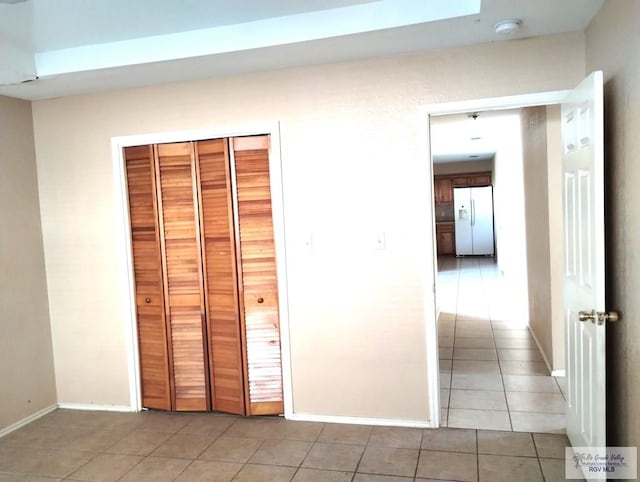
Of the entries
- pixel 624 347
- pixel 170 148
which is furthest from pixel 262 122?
pixel 624 347

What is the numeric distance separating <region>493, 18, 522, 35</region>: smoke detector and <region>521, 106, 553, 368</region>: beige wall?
61.0 inches

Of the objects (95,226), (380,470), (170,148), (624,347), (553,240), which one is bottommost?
(380,470)

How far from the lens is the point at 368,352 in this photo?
10.2 ft

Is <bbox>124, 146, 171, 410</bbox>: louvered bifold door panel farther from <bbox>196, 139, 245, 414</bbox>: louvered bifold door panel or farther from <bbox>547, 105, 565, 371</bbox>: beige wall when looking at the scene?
<bbox>547, 105, 565, 371</bbox>: beige wall

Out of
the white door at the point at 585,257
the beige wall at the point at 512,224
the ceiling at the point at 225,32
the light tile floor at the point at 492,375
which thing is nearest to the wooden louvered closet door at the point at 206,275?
the ceiling at the point at 225,32

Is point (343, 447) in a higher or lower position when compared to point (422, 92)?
lower

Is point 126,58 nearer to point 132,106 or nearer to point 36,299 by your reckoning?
point 132,106

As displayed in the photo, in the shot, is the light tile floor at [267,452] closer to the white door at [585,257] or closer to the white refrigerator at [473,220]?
the white door at [585,257]

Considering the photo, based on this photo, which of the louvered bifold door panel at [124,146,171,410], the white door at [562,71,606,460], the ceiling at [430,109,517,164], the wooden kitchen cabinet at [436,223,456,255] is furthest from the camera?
the wooden kitchen cabinet at [436,223,456,255]

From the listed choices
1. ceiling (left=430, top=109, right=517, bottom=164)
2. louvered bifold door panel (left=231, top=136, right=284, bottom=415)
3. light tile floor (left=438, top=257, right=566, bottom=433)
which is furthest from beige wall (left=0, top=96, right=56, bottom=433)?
ceiling (left=430, top=109, right=517, bottom=164)

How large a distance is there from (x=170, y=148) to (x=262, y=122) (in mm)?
663

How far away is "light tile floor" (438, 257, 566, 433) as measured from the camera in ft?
10.3

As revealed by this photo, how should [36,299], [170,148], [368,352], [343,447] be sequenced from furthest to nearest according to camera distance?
[36,299] → [170,148] → [368,352] → [343,447]

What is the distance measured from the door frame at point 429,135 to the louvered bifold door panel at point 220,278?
122cm
